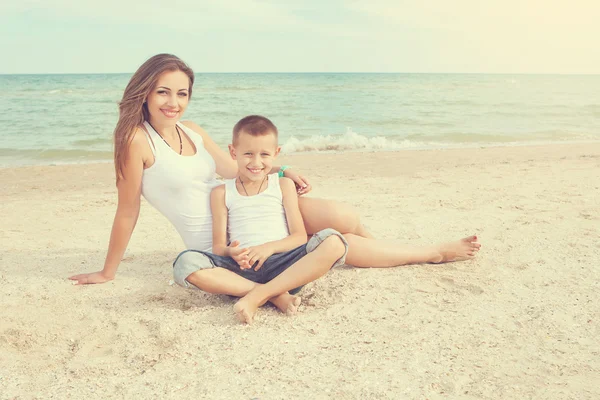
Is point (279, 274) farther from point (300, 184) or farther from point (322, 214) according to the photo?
point (300, 184)

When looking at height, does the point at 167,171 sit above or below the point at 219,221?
above

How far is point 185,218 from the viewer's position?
126 inches

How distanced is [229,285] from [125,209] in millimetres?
838

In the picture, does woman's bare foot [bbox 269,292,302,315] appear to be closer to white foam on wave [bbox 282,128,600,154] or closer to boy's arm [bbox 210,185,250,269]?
boy's arm [bbox 210,185,250,269]

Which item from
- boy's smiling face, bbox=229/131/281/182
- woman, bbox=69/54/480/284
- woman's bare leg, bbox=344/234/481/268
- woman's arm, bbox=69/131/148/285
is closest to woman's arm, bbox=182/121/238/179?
woman, bbox=69/54/480/284

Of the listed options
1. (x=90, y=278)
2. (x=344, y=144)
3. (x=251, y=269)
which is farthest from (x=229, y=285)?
(x=344, y=144)

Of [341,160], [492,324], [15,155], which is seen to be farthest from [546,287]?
[15,155]

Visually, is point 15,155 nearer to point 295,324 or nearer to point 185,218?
point 185,218

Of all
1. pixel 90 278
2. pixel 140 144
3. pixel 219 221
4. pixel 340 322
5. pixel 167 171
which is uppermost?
pixel 140 144

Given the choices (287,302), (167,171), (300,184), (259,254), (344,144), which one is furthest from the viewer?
(344,144)

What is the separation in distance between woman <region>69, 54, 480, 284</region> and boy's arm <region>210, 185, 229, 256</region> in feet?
0.34

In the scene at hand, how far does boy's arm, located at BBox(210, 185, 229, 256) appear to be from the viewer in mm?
3094

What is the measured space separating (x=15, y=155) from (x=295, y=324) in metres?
9.44

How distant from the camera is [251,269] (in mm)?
3076
